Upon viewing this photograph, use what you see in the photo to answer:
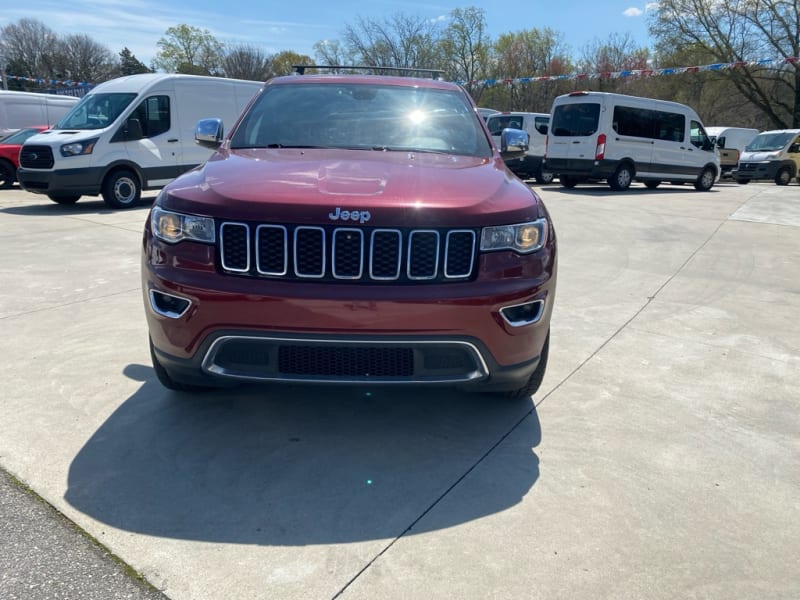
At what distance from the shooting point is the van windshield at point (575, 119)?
14.7 meters

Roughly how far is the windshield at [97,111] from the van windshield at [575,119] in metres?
9.89

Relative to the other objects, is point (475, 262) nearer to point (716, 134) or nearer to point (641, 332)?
point (641, 332)

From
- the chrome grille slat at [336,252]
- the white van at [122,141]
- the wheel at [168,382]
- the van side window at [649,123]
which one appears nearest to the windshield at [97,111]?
the white van at [122,141]

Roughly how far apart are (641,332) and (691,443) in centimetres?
167

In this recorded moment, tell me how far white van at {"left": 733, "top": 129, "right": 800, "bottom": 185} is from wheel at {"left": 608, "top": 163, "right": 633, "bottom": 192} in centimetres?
863

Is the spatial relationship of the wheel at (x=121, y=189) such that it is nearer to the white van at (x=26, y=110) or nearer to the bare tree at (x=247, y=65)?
the white van at (x=26, y=110)

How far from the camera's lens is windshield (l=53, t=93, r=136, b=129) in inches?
409

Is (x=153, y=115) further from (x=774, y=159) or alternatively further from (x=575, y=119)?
(x=774, y=159)

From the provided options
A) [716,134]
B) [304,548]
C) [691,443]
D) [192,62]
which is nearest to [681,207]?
[691,443]

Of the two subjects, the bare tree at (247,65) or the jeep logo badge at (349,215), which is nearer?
the jeep logo badge at (349,215)

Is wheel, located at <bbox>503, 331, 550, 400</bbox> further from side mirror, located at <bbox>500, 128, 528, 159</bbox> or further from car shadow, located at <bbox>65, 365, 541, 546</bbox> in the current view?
side mirror, located at <bbox>500, 128, 528, 159</bbox>

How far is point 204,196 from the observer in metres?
2.48

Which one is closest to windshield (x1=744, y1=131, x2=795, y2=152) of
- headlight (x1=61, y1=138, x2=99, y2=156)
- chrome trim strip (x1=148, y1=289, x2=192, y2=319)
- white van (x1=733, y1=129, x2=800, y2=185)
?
white van (x1=733, y1=129, x2=800, y2=185)

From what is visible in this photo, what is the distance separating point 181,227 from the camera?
2473mm
